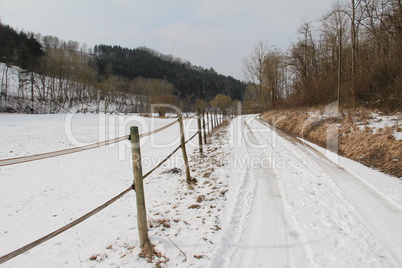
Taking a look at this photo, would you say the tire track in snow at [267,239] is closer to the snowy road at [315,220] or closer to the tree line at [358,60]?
the snowy road at [315,220]

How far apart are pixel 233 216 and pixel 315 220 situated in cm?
124

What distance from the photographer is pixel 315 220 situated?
320 centimetres

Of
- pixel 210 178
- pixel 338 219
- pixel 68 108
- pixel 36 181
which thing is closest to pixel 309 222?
pixel 338 219

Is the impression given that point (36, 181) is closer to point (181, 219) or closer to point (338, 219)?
point (181, 219)

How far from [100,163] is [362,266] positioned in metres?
10.2

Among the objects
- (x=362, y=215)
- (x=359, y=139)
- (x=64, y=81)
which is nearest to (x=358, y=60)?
(x=359, y=139)

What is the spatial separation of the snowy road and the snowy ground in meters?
0.01

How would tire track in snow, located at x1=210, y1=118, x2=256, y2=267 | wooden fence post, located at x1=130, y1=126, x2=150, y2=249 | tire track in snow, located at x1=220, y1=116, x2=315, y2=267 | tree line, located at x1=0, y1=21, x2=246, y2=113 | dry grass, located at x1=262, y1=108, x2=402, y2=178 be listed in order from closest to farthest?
tire track in snow, located at x1=220, y1=116, x2=315, y2=267, tire track in snow, located at x1=210, y1=118, x2=256, y2=267, wooden fence post, located at x1=130, y1=126, x2=150, y2=249, dry grass, located at x1=262, y1=108, x2=402, y2=178, tree line, located at x1=0, y1=21, x2=246, y2=113

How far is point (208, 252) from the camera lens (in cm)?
262

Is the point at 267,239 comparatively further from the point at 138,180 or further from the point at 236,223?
the point at 138,180

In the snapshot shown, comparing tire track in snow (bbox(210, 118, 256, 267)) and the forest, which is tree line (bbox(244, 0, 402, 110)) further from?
tire track in snow (bbox(210, 118, 256, 267))

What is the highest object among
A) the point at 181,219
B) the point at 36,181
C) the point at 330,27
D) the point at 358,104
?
the point at 330,27

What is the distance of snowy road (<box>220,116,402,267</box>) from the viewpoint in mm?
2471

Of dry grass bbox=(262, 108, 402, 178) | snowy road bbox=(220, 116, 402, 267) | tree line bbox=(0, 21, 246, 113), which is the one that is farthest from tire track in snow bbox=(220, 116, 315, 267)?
tree line bbox=(0, 21, 246, 113)
